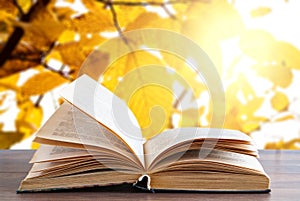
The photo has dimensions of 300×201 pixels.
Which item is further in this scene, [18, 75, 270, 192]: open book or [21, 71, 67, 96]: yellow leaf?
[21, 71, 67, 96]: yellow leaf

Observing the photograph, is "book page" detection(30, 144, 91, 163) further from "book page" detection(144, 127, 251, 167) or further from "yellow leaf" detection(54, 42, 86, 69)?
"yellow leaf" detection(54, 42, 86, 69)

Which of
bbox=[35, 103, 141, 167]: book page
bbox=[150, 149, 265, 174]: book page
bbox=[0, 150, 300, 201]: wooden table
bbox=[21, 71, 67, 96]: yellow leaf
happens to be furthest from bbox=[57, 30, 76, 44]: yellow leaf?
bbox=[150, 149, 265, 174]: book page

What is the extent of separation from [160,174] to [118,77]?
739 mm

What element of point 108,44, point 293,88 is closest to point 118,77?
point 108,44

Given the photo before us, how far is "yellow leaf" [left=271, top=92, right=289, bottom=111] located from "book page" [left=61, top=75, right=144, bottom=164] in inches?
27.5

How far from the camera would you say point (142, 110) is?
1499 mm

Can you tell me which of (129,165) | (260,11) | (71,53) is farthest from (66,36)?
(129,165)

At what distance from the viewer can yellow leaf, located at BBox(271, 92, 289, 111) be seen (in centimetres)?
161

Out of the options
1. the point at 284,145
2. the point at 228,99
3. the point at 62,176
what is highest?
the point at 228,99

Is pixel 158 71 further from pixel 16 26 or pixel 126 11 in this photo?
pixel 16 26

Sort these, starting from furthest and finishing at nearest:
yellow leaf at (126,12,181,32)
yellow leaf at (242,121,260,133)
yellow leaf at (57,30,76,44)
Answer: yellow leaf at (242,121,260,133) → yellow leaf at (57,30,76,44) → yellow leaf at (126,12,181,32)

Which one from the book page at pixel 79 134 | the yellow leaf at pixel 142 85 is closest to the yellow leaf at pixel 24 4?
the yellow leaf at pixel 142 85

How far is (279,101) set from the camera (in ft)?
5.34

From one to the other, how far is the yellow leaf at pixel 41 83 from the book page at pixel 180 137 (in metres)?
0.65
